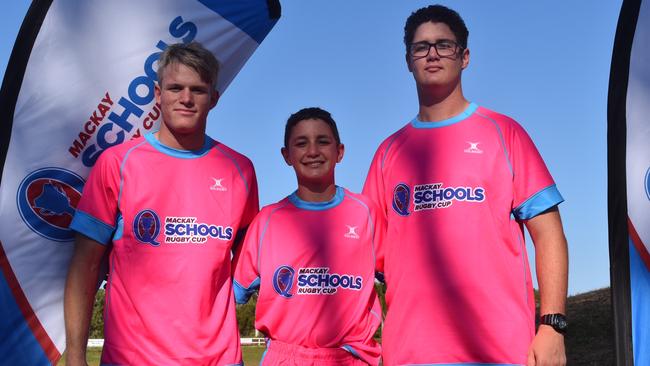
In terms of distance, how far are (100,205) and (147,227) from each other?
247mm

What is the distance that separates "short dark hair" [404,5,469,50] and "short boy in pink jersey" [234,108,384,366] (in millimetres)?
668

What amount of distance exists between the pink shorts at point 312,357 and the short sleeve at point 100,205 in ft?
3.39

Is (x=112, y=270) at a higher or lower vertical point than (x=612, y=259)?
lower

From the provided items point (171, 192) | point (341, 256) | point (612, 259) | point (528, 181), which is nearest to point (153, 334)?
point (171, 192)

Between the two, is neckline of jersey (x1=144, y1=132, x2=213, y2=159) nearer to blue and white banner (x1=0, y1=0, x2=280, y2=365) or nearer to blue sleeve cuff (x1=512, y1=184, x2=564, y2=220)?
blue and white banner (x1=0, y1=0, x2=280, y2=365)

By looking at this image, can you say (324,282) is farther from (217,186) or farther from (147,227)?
(147,227)

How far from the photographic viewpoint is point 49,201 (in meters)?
4.14

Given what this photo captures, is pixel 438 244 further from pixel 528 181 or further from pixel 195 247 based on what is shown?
pixel 195 247

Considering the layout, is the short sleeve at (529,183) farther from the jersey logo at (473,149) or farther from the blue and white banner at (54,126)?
the blue and white banner at (54,126)

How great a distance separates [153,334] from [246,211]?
32.3 inches

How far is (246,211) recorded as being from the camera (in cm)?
406

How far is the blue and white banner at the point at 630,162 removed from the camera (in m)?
4.56

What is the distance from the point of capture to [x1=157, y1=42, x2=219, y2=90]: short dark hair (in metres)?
3.84

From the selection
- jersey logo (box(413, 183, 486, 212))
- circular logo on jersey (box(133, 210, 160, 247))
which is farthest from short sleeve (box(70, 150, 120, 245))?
jersey logo (box(413, 183, 486, 212))
